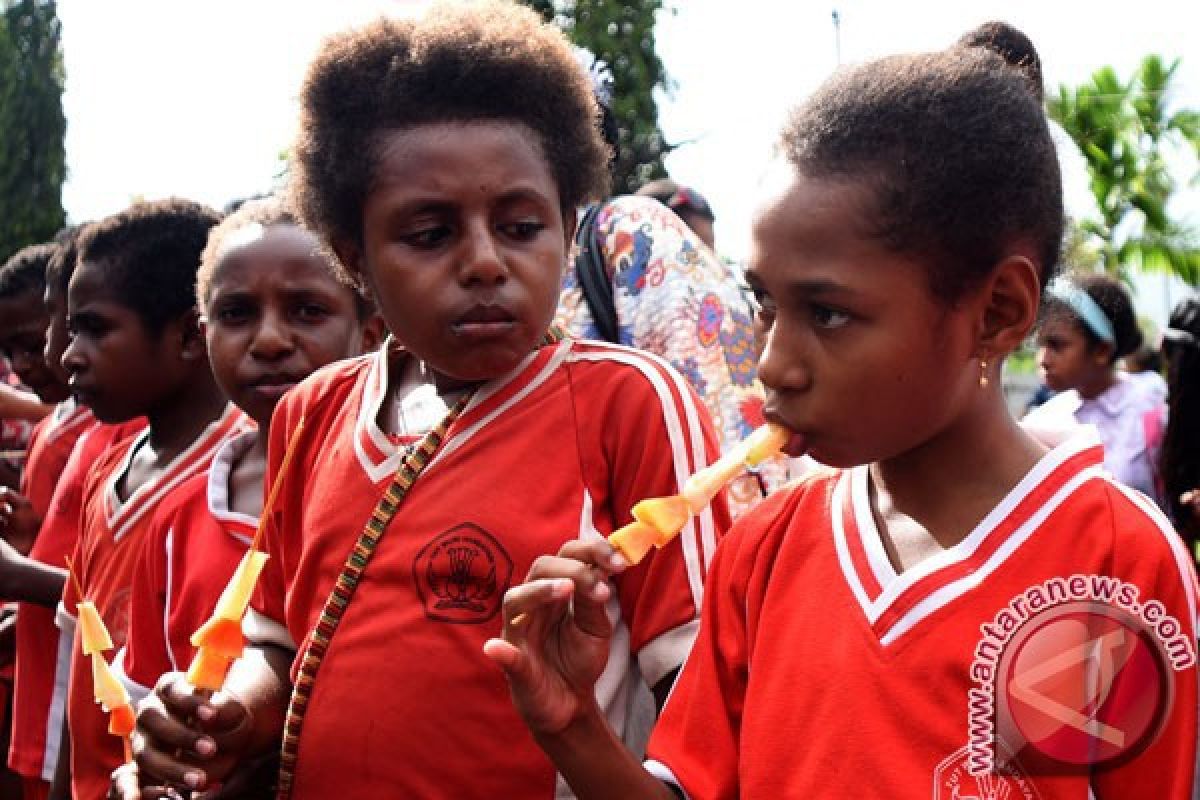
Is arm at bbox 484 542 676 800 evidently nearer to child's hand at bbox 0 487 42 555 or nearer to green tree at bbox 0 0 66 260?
child's hand at bbox 0 487 42 555

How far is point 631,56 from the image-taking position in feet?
58.4

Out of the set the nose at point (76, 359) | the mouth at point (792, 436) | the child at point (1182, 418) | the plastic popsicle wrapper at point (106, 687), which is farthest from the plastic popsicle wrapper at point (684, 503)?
the child at point (1182, 418)

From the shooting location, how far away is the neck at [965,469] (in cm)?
166

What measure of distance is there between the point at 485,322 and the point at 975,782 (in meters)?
0.98

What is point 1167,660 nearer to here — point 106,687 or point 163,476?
point 106,687

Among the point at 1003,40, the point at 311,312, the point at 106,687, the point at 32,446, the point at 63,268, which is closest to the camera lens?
the point at 106,687

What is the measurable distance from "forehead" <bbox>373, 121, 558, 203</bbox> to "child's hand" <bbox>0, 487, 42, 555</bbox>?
2636 millimetres

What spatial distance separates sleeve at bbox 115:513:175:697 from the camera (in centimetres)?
276

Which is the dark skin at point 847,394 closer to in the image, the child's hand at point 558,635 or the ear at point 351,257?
the child's hand at point 558,635

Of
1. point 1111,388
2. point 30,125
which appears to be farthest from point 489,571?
point 30,125

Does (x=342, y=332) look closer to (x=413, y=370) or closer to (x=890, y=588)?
(x=413, y=370)

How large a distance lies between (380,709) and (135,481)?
1.66 m

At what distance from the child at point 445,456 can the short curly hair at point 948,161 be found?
0.49 m

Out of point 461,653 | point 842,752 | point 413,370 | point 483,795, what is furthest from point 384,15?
point 842,752
